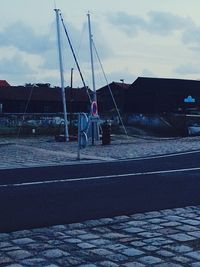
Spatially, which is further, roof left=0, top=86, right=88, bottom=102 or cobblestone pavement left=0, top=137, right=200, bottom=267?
roof left=0, top=86, right=88, bottom=102

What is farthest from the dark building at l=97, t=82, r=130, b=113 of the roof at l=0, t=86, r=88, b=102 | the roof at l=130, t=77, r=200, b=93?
the roof at l=0, t=86, r=88, b=102

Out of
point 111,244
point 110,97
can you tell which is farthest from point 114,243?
point 110,97

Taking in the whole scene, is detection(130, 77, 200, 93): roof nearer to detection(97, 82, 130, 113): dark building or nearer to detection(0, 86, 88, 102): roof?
detection(97, 82, 130, 113): dark building

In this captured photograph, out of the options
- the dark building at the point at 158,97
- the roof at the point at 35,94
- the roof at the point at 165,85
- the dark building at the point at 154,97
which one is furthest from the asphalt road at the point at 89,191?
the roof at the point at 165,85

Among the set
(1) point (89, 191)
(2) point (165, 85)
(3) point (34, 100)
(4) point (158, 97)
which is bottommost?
(1) point (89, 191)

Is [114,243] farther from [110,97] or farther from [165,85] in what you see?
[165,85]

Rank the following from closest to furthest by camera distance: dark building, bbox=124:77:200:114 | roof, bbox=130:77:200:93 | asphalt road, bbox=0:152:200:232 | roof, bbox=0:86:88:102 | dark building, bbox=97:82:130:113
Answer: asphalt road, bbox=0:152:200:232, roof, bbox=0:86:88:102, dark building, bbox=97:82:130:113, dark building, bbox=124:77:200:114, roof, bbox=130:77:200:93

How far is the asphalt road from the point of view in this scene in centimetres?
779

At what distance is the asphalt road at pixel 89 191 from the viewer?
7785mm

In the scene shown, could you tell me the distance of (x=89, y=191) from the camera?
9930 mm

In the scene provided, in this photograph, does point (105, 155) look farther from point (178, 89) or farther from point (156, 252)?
point (178, 89)

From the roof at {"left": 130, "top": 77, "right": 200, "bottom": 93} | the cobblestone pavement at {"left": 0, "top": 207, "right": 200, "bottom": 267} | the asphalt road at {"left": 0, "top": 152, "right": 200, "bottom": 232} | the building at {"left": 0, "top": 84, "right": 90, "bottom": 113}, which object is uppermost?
the roof at {"left": 130, "top": 77, "right": 200, "bottom": 93}

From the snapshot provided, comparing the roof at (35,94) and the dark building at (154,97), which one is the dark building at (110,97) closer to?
the dark building at (154,97)

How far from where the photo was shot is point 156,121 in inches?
1799
